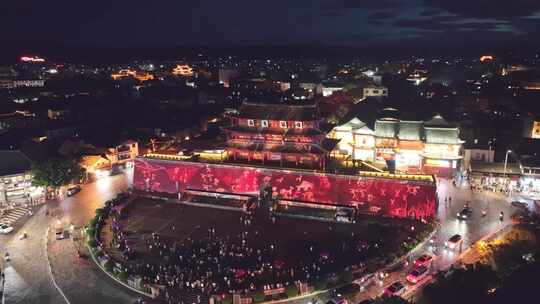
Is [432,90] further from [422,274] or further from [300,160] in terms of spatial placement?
[422,274]

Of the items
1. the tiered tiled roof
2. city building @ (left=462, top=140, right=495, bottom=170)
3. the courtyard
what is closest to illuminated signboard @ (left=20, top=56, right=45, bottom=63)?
the courtyard

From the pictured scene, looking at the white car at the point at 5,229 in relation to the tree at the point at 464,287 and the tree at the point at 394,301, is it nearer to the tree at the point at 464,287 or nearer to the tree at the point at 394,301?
the tree at the point at 394,301

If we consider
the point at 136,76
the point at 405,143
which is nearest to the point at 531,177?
the point at 405,143

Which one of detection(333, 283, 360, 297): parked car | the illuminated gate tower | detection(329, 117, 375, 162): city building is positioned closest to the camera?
detection(333, 283, 360, 297): parked car

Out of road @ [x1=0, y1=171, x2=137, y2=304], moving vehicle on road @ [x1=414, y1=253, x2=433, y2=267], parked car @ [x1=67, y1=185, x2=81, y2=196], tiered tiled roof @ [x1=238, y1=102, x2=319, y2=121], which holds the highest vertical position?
tiered tiled roof @ [x1=238, y1=102, x2=319, y2=121]

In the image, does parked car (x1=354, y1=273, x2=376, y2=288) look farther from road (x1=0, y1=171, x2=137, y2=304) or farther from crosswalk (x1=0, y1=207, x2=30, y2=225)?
crosswalk (x1=0, y1=207, x2=30, y2=225)

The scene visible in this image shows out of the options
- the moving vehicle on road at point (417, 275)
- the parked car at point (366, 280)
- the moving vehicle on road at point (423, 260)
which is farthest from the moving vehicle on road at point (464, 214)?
the parked car at point (366, 280)

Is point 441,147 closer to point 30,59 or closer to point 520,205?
point 520,205
